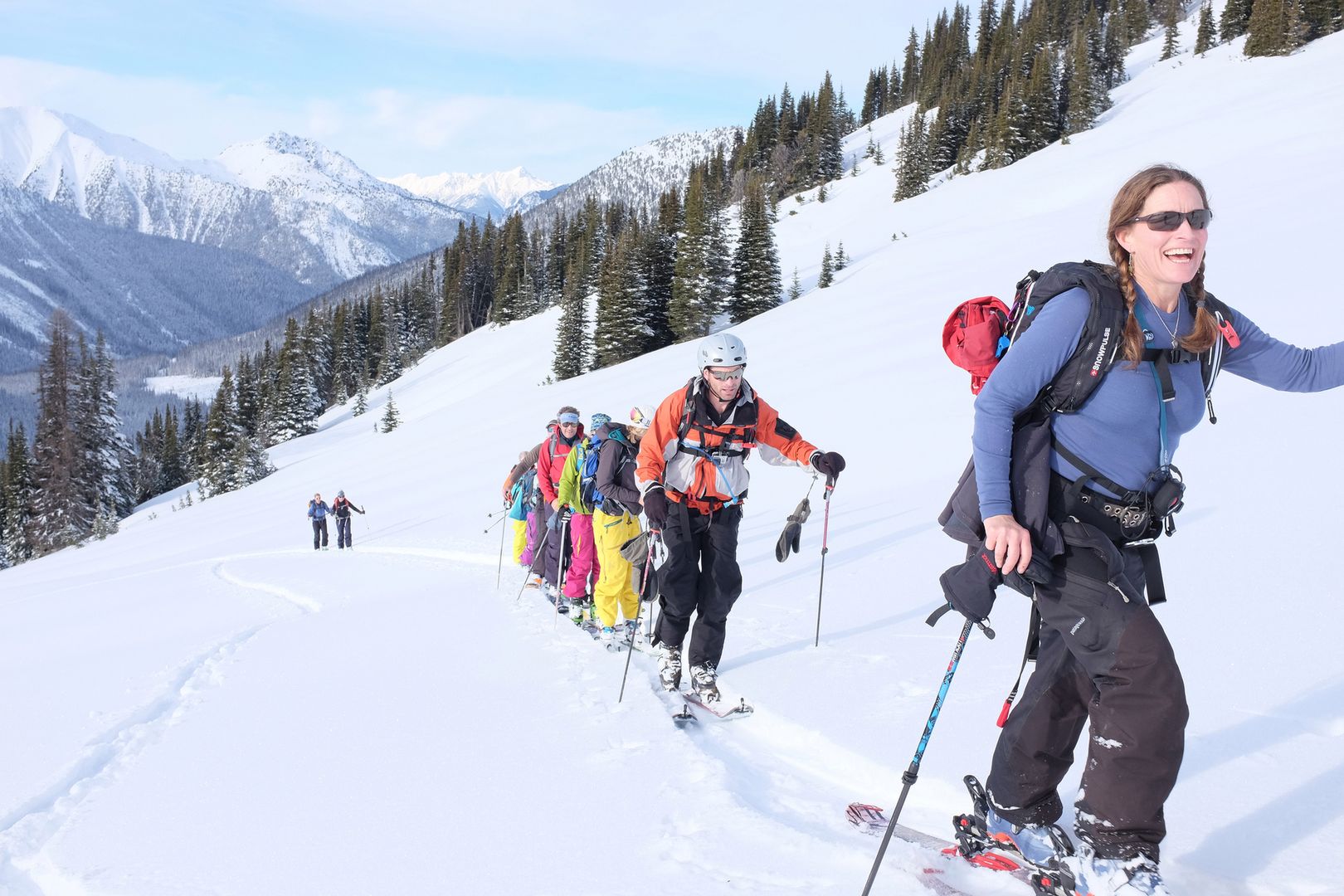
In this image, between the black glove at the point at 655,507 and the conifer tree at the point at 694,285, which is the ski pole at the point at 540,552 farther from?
the conifer tree at the point at 694,285

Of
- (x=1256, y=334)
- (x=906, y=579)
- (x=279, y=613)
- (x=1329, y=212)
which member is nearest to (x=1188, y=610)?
(x=906, y=579)

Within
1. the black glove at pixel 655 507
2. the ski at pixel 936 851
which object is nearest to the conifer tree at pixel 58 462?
the black glove at pixel 655 507

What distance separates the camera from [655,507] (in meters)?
4.86

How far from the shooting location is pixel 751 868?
121 inches

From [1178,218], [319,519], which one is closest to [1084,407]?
[1178,218]

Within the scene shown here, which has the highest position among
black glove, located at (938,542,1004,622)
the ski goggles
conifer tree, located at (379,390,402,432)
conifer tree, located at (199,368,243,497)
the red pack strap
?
the red pack strap

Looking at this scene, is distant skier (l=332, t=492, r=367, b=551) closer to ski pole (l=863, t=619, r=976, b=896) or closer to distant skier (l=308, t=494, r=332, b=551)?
A: distant skier (l=308, t=494, r=332, b=551)

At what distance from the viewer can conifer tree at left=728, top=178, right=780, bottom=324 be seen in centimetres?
4197

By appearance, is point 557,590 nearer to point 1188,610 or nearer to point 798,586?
point 798,586

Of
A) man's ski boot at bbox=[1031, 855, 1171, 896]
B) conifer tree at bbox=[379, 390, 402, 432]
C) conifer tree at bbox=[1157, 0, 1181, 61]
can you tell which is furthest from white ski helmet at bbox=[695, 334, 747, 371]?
conifer tree at bbox=[1157, 0, 1181, 61]

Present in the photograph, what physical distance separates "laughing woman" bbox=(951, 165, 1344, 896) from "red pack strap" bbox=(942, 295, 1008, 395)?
231mm

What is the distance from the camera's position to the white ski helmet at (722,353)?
194 inches

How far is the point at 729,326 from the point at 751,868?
1565 inches

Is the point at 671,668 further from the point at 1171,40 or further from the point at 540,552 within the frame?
the point at 1171,40
